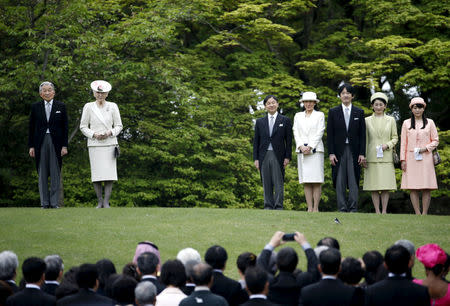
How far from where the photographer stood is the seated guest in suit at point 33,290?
522 cm

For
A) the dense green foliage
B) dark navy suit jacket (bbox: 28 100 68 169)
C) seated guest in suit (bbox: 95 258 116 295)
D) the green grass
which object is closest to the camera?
seated guest in suit (bbox: 95 258 116 295)

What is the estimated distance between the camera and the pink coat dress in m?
12.2

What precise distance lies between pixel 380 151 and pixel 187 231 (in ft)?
15.8

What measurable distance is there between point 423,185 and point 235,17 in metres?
10.2

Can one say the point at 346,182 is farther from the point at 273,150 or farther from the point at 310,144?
the point at 273,150

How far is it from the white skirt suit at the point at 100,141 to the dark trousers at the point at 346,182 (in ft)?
14.4

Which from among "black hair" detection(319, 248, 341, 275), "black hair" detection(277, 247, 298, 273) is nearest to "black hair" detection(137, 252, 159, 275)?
"black hair" detection(277, 247, 298, 273)

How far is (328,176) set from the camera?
66.6ft

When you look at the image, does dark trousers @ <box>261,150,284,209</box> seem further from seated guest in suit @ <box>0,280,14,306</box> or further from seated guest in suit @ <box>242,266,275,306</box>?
seated guest in suit @ <box>0,280,14,306</box>

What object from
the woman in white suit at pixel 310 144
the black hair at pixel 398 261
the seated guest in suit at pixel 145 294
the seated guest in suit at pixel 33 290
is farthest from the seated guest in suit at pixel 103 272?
the woman in white suit at pixel 310 144

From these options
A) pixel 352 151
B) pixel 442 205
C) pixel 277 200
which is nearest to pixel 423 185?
pixel 352 151

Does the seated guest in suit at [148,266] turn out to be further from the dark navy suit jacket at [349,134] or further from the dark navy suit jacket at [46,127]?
the dark navy suit jacket at [349,134]

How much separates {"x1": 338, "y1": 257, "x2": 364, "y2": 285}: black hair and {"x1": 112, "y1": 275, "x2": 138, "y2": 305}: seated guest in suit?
170cm

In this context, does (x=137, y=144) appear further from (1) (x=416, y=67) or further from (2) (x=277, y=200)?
(1) (x=416, y=67)
